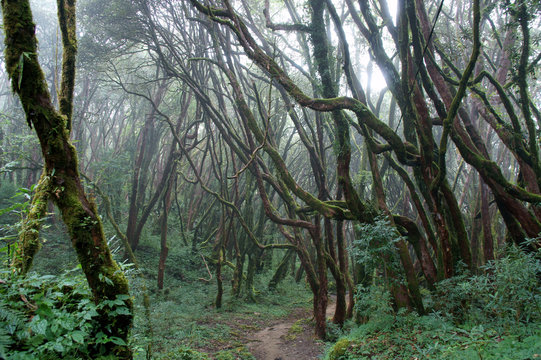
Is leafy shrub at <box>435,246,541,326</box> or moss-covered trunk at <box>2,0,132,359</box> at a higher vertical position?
moss-covered trunk at <box>2,0,132,359</box>

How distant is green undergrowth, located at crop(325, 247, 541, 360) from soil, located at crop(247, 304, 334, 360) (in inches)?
51.1

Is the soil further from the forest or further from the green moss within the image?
the green moss

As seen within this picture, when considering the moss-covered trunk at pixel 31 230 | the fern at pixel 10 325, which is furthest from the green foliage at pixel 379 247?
the fern at pixel 10 325

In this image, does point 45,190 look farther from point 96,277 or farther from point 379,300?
point 379,300

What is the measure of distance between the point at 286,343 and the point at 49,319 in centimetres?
541

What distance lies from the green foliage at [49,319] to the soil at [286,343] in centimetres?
434

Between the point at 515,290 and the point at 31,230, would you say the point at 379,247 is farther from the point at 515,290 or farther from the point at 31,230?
the point at 31,230

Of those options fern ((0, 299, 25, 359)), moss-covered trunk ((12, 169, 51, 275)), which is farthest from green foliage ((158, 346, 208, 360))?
fern ((0, 299, 25, 359))

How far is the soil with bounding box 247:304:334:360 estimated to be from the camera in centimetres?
583

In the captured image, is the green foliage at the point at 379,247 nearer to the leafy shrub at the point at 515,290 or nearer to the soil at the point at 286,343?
the leafy shrub at the point at 515,290

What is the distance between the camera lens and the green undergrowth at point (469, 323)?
2.77 metres

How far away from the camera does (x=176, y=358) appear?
4.41 metres

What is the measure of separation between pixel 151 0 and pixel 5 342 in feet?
29.5

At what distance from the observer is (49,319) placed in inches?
71.9
